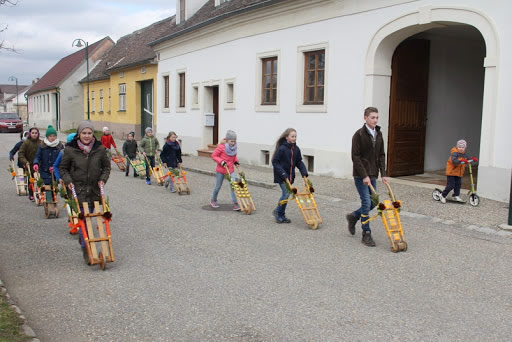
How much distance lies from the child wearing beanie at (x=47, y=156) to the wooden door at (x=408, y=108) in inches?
308

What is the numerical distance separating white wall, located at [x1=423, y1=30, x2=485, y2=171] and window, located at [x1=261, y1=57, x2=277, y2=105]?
182 inches

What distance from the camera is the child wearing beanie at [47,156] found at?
29.8ft

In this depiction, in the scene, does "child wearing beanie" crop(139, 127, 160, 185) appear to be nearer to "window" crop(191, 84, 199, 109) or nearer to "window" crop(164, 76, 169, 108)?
"window" crop(191, 84, 199, 109)

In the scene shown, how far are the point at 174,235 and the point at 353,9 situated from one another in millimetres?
8123

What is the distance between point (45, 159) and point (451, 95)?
1073 cm

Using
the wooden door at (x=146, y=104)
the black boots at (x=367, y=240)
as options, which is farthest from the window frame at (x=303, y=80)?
the wooden door at (x=146, y=104)

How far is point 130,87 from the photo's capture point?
1160 inches

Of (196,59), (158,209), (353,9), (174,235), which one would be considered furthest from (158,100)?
(174,235)

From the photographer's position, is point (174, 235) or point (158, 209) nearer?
point (174, 235)

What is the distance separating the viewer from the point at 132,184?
1351 centimetres

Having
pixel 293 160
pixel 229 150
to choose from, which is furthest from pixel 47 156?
pixel 293 160

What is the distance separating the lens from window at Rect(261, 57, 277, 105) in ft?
52.6

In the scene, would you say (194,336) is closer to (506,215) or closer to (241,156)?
(506,215)

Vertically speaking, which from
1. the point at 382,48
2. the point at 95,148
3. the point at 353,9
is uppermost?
the point at 353,9
